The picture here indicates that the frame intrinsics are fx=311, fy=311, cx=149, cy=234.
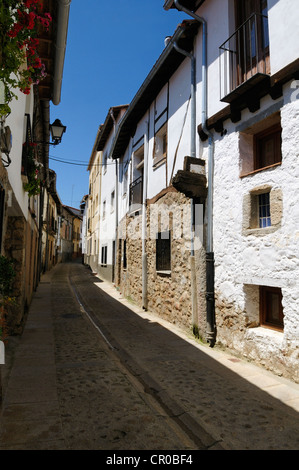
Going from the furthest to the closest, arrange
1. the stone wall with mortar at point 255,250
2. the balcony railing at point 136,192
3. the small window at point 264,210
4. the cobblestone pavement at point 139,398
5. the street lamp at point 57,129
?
the balcony railing at point 136,192 → the street lamp at point 57,129 → the small window at point 264,210 → the stone wall with mortar at point 255,250 → the cobblestone pavement at point 139,398

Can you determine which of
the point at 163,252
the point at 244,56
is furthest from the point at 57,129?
the point at 244,56

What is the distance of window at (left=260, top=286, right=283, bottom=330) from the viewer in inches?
185

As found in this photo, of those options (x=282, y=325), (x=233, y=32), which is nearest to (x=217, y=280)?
(x=282, y=325)

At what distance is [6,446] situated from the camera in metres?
→ 2.63

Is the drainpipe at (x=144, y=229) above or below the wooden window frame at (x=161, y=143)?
below

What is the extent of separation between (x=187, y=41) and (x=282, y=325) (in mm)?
6312

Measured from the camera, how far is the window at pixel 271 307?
4.69m

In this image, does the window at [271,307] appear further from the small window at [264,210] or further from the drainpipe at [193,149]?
the drainpipe at [193,149]

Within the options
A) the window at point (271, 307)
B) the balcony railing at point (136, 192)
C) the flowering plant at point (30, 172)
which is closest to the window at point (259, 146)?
the window at point (271, 307)

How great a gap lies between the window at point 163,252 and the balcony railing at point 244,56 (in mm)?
3880

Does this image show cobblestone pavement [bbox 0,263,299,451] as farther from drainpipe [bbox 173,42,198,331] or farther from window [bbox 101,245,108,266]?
window [bbox 101,245,108,266]

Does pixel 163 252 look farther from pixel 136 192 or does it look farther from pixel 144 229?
pixel 136 192

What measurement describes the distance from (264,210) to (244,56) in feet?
8.86
